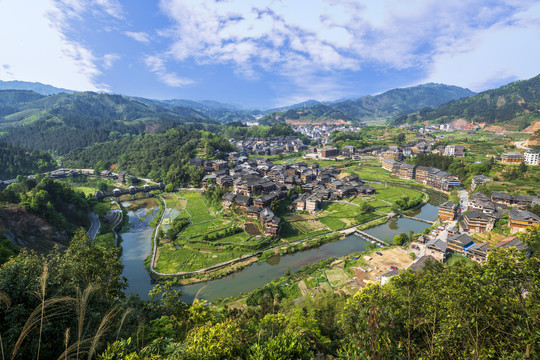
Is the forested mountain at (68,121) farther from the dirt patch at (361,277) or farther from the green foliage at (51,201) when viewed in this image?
the dirt patch at (361,277)

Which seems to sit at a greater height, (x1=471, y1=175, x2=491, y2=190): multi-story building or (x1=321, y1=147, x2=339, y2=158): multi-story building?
(x1=321, y1=147, x2=339, y2=158): multi-story building

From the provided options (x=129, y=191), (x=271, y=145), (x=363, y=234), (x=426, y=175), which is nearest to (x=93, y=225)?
(x=129, y=191)

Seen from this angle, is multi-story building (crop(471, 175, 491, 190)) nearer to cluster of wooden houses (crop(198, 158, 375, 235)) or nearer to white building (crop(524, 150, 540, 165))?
white building (crop(524, 150, 540, 165))

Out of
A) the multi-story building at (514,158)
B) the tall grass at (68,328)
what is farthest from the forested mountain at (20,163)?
the multi-story building at (514,158)

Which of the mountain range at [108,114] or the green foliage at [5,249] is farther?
the mountain range at [108,114]

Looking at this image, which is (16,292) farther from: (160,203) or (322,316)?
(160,203)

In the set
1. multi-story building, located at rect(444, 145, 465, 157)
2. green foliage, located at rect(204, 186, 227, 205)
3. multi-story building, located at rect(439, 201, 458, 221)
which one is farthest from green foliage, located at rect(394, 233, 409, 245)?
multi-story building, located at rect(444, 145, 465, 157)
